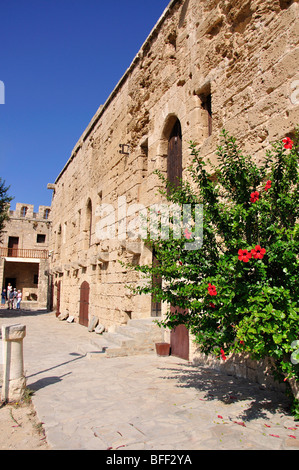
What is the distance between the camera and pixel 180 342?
627cm

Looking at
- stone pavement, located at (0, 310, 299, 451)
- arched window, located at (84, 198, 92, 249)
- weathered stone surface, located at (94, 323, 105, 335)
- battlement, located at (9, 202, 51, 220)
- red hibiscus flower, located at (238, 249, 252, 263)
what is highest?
battlement, located at (9, 202, 51, 220)

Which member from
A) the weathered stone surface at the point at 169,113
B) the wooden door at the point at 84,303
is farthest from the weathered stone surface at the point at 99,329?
the wooden door at the point at 84,303

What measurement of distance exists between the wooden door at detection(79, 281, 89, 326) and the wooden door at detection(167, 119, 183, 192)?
6433mm

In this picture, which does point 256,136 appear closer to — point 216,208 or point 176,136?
point 216,208

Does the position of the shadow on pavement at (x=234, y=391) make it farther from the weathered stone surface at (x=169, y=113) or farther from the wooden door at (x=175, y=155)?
the wooden door at (x=175, y=155)

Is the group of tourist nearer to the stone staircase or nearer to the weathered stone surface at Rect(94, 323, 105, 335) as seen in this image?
the weathered stone surface at Rect(94, 323, 105, 335)

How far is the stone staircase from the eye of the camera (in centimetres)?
648

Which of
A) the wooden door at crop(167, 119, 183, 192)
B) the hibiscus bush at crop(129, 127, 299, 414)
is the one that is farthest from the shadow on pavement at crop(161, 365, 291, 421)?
the wooden door at crop(167, 119, 183, 192)

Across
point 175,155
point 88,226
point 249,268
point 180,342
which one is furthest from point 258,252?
point 88,226

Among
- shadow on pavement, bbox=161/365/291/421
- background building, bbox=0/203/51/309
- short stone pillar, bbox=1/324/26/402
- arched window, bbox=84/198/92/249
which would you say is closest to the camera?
shadow on pavement, bbox=161/365/291/421

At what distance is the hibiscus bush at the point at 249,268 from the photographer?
2742 millimetres

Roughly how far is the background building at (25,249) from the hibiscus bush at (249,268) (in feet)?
77.5

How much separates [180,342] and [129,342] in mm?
1024

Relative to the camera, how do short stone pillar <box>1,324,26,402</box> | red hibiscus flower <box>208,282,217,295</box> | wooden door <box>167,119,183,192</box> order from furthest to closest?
wooden door <box>167,119,183,192</box> < short stone pillar <box>1,324,26,402</box> < red hibiscus flower <box>208,282,217,295</box>
